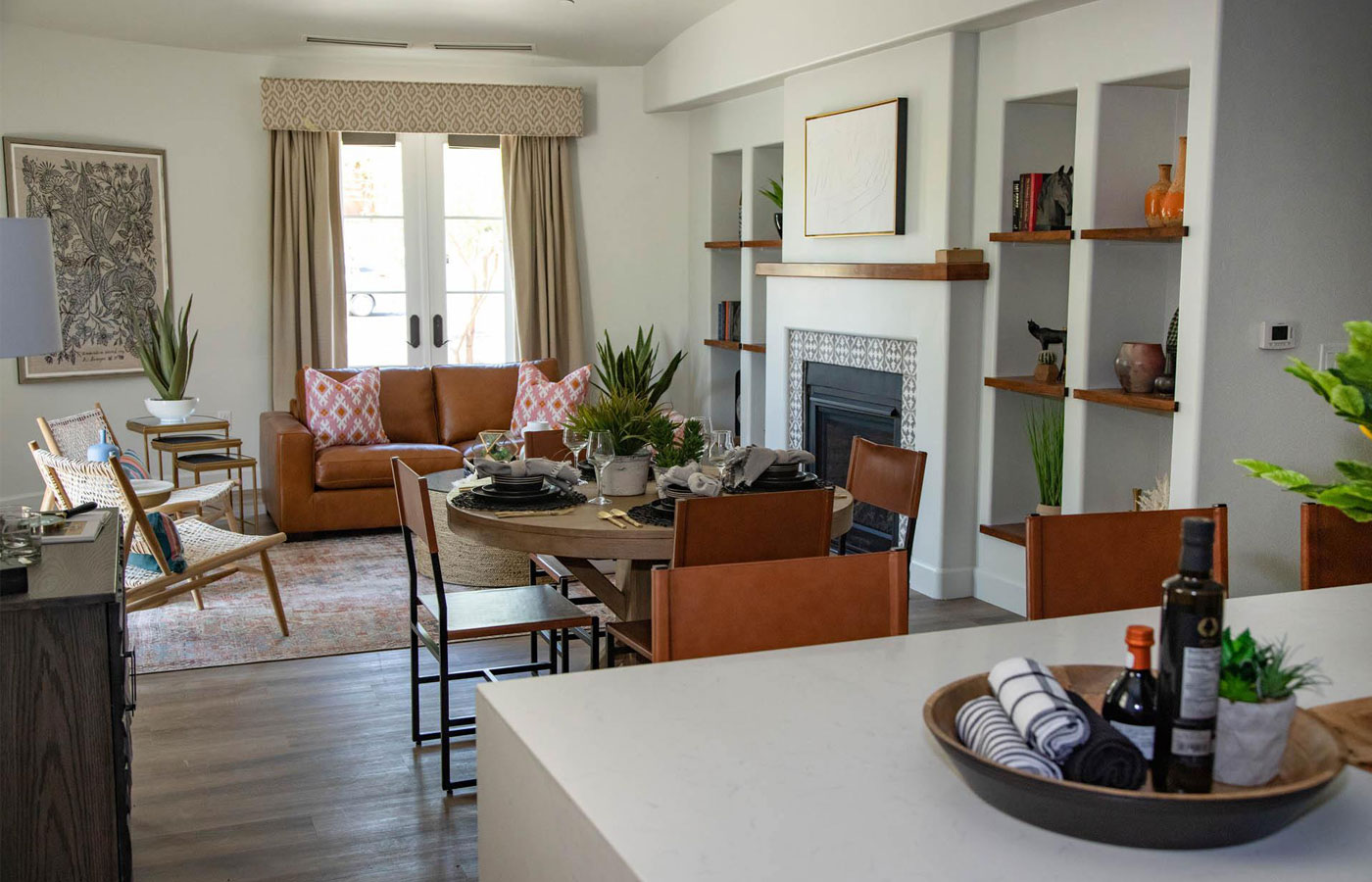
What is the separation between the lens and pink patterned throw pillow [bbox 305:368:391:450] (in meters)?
6.69

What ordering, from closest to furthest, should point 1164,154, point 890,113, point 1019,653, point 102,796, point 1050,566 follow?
point 1019,653
point 1050,566
point 102,796
point 1164,154
point 890,113

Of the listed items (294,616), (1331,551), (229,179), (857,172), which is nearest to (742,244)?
(857,172)

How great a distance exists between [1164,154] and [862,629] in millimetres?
3328

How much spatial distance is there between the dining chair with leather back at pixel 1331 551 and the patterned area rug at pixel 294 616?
3.15m

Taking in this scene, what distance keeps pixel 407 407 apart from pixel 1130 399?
4268mm

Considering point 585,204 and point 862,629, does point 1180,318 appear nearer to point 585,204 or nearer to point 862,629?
point 862,629

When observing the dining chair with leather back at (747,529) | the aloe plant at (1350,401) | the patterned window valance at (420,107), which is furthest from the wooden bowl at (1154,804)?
the patterned window valance at (420,107)

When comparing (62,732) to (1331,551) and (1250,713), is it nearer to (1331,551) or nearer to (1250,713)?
(1250,713)

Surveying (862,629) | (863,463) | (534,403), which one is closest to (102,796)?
(862,629)

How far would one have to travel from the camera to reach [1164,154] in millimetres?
4578

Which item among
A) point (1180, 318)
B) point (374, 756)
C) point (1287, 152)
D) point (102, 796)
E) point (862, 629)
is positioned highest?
point (1287, 152)

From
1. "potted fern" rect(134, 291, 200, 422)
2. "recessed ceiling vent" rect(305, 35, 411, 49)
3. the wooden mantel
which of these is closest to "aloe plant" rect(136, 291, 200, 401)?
"potted fern" rect(134, 291, 200, 422)

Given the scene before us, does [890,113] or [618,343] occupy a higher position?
[890,113]

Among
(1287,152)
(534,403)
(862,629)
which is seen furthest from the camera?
(534,403)
